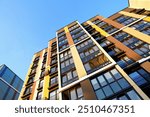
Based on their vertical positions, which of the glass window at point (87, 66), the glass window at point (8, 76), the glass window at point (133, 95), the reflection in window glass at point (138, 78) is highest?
the glass window at point (8, 76)

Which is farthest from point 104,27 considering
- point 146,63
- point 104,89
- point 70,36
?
point 104,89

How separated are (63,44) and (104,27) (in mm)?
7635

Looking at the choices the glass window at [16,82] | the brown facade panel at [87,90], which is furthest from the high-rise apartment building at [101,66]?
the glass window at [16,82]

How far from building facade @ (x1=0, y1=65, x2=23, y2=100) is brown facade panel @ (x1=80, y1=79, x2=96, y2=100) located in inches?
1570

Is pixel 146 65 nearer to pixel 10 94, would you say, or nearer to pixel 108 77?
pixel 108 77

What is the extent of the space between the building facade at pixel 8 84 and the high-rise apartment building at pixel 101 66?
2321 centimetres

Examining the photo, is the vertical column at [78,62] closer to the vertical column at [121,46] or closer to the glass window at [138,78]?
the glass window at [138,78]

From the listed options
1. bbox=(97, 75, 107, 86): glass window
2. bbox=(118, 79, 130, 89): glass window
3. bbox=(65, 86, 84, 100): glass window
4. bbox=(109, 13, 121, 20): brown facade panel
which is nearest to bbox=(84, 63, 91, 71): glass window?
bbox=(97, 75, 107, 86): glass window

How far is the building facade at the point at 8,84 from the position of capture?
2216 inches

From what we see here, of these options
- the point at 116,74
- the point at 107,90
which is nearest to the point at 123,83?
the point at 107,90

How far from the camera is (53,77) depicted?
27141mm

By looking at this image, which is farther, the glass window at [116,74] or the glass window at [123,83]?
the glass window at [116,74]

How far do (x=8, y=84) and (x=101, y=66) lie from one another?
147 feet

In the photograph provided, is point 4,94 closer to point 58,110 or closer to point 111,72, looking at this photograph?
point 111,72
